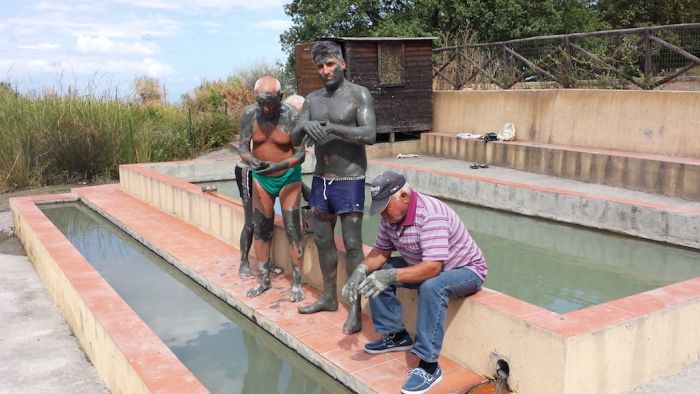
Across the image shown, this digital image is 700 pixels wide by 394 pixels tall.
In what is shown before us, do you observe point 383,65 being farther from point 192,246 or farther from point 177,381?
point 177,381

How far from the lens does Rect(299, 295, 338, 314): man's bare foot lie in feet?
14.2

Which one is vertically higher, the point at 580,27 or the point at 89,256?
the point at 580,27

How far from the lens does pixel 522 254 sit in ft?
→ 21.1

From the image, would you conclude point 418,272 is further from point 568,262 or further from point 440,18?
point 440,18

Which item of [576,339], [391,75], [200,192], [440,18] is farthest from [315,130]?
[440,18]

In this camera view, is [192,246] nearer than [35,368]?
No

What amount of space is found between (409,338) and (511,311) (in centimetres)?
78

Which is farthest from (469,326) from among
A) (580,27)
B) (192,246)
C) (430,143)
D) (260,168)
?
(580,27)

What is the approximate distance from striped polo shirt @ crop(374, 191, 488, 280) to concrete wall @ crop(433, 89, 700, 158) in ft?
22.2

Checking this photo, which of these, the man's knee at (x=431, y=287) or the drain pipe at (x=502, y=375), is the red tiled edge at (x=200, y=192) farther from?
the drain pipe at (x=502, y=375)

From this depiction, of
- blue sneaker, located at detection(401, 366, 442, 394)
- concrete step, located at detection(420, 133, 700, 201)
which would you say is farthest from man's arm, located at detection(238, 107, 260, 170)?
concrete step, located at detection(420, 133, 700, 201)

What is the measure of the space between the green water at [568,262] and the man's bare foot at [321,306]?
1635mm

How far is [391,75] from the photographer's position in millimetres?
12734

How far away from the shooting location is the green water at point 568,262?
526 centimetres
